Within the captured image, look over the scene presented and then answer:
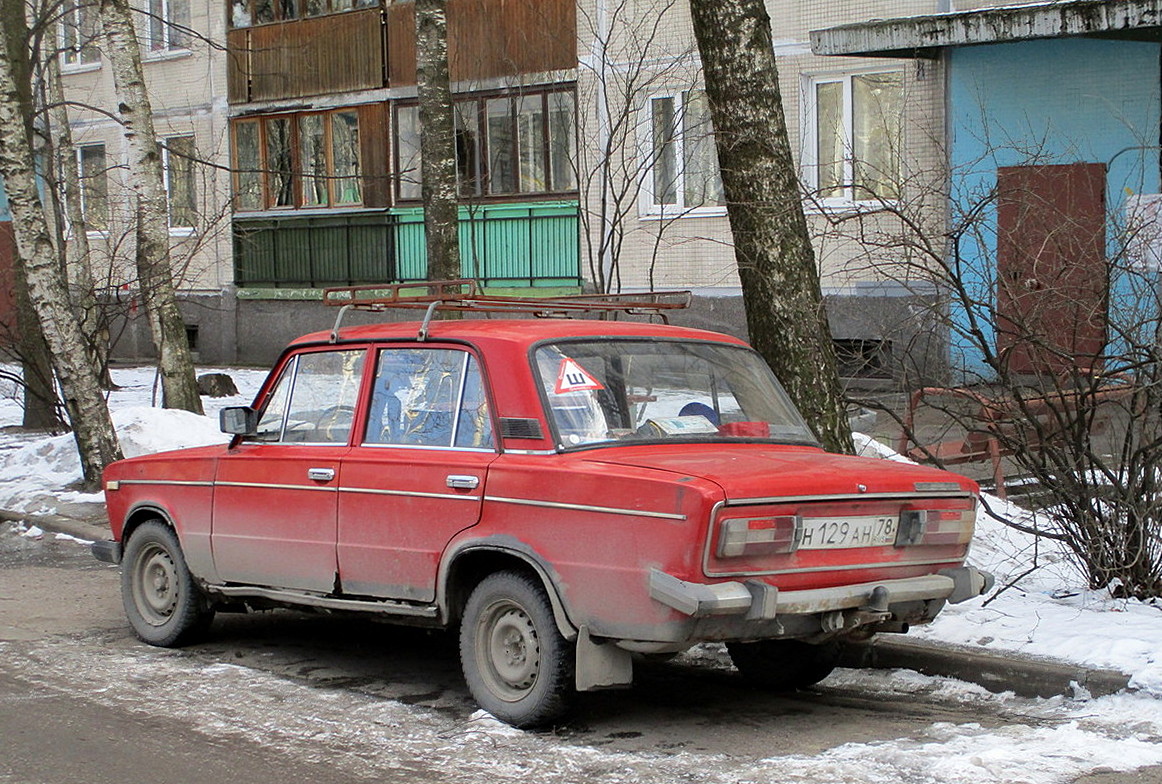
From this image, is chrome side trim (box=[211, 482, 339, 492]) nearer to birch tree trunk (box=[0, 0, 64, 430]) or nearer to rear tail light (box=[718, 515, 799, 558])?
rear tail light (box=[718, 515, 799, 558])

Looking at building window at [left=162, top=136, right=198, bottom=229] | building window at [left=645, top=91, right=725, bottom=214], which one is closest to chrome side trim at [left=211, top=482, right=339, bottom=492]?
building window at [left=645, top=91, right=725, bottom=214]

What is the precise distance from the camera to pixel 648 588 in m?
5.48

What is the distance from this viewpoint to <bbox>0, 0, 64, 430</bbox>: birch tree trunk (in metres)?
16.6

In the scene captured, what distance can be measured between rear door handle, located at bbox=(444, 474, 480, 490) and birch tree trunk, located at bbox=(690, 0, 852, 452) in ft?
10.3

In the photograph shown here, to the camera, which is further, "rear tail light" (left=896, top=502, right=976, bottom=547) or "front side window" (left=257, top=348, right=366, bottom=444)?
"front side window" (left=257, top=348, right=366, bottom=444)

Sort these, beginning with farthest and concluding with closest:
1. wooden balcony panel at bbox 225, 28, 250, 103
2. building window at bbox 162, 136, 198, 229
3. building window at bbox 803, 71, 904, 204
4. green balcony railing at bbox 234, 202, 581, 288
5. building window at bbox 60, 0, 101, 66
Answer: building window at bbox 60, 0, 101, 66, building window at bbox 162, 136, 198, 229, wooden balcony panel at bbox 225, 28, 250, 103, green balcony railing at bbox 234, 202, 581, 288, building window at bbox 803, 71, 904, 204

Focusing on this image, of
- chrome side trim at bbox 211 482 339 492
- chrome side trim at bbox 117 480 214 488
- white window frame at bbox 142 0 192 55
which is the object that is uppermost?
white window frame at bbox 142 0 192 55

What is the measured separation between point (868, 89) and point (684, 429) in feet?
46.4

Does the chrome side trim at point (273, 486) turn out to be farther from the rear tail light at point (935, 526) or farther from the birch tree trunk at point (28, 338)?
the birch tree trunk at point (28, 338)

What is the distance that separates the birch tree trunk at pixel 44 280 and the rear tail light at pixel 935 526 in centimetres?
871

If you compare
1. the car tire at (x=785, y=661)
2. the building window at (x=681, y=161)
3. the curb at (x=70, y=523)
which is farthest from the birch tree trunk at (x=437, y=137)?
the building window at (x=681, y=161)

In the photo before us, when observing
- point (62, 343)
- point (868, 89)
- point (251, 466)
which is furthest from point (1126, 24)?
point (251, 466)

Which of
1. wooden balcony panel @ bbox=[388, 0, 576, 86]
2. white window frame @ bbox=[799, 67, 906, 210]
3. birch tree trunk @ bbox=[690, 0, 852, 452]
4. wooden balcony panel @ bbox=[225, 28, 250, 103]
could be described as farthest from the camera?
wooden balcony panel @ bbox=[225, 28, 250, 103]

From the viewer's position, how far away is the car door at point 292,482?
271 inches
